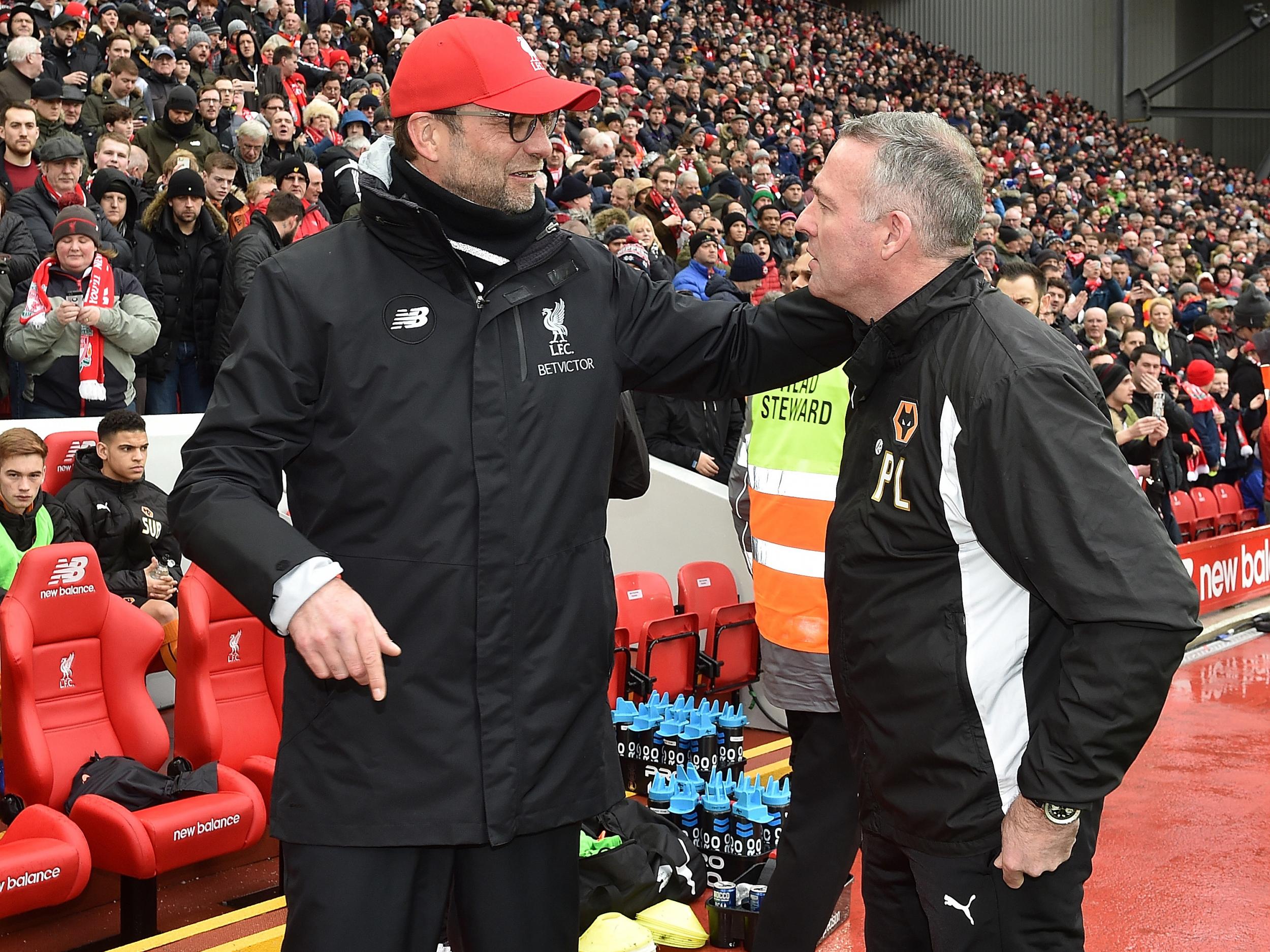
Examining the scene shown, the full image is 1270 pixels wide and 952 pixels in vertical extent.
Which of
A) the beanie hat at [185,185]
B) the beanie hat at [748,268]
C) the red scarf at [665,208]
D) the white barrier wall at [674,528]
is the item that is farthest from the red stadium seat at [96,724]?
the red scarf at [665,208]

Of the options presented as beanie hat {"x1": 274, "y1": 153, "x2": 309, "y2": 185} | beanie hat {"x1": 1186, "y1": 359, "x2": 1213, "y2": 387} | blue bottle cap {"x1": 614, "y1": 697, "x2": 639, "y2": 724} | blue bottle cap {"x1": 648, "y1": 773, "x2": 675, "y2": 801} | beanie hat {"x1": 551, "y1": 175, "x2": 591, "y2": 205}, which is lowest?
blue bottle cap {"x1": 648, "y1": 773, "x2": 675, "y2": 801}

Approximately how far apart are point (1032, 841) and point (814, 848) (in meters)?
1.03

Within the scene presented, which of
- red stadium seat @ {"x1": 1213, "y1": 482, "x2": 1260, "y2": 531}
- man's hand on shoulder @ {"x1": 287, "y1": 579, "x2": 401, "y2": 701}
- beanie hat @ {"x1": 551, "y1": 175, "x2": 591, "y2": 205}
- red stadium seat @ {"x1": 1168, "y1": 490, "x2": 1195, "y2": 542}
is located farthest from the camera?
red stadium seat @ {"x1": 1213, "y1": 482, "x2": 1260, "y2": 531}

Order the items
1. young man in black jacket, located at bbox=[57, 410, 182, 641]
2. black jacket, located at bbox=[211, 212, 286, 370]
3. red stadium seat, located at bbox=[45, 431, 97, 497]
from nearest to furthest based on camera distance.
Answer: young man in black jacket, located at bbox=[57, 410, 182, 641]
red stadium seat, located at bbox=[45, 431, 97, 497]
black jacket, located at bbox=[211, 212, 286, 370]

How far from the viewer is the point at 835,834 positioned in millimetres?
2812

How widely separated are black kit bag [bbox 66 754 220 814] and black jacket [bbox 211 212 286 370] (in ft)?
10.3

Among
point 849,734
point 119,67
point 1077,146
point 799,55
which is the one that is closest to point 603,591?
point 849,734

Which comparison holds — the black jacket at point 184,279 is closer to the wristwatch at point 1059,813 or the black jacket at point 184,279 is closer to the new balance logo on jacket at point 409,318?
the new balance logo on jacket at point 409,318

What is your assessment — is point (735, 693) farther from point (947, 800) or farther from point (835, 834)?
point (947, 800)

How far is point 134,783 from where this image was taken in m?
4.04

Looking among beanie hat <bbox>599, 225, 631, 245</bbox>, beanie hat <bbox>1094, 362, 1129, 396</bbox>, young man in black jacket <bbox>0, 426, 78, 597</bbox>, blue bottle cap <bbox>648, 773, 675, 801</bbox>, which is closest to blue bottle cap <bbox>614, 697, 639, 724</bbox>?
blue bottle cap <bbox>648, 773, 675, 801</bbox>

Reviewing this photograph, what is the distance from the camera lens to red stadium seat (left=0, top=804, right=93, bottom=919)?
3471 millimetres

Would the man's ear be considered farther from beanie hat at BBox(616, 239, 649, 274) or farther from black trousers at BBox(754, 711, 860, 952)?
beanie hat at BBox(616, 239, 649, 274)

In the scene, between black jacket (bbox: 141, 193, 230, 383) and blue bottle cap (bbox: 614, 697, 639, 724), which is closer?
blue bottle cap (bbox: 614, 697, 639, 724)
